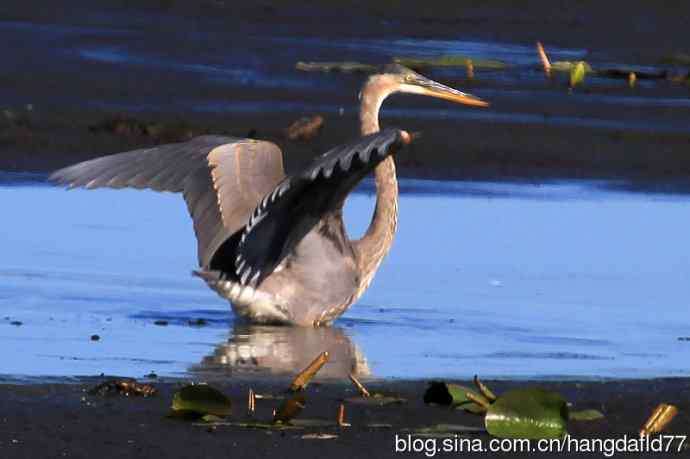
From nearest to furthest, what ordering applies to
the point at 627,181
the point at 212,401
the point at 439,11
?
the point at 212,401 → the point at 627,181 → the point at 439,11

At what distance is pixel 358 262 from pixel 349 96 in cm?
827

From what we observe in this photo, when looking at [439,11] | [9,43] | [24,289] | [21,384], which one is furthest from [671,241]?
[439,11]

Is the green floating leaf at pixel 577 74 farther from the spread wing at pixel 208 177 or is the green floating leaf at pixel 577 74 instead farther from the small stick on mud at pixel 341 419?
the small stick on mud at pixel 341 419

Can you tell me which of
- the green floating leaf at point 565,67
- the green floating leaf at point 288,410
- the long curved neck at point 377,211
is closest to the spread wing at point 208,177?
the long curved neck at point 377,211

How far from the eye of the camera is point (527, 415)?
6344mm

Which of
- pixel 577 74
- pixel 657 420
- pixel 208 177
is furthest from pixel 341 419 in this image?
pixel 577 74

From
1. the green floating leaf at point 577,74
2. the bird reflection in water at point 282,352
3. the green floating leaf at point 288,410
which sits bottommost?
the bird reflection in water at point 282,352

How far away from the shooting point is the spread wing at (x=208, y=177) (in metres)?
9.09

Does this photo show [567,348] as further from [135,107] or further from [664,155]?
[135,107]

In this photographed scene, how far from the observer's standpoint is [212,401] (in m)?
6.43

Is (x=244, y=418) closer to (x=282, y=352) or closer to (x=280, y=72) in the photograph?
(x=282, y=352)

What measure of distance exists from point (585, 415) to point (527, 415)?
0.37 metres

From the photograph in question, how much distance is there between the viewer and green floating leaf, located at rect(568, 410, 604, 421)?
6633 millimetres

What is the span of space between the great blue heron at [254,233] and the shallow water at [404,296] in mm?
138
